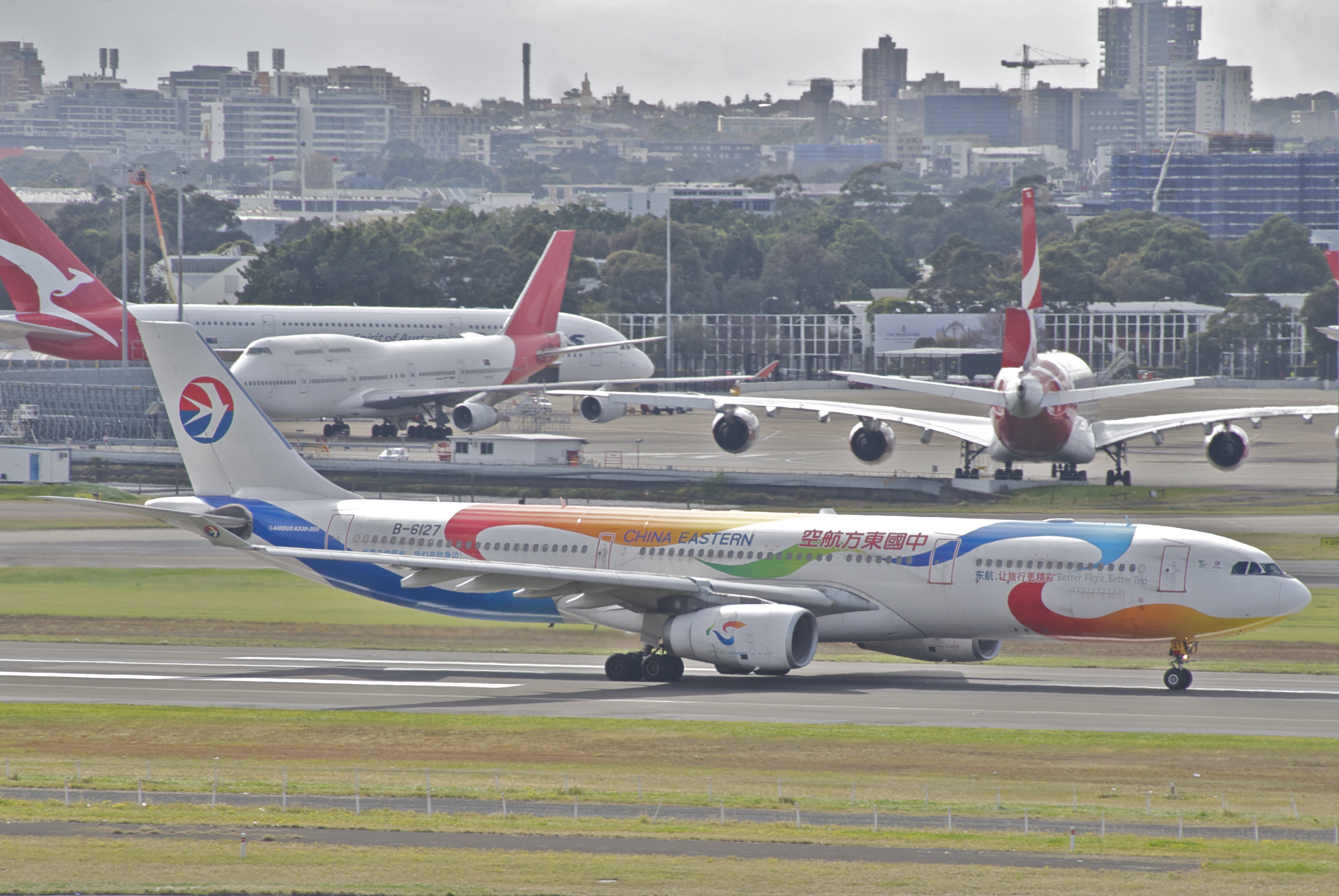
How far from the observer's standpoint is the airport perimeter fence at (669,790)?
92.4ft

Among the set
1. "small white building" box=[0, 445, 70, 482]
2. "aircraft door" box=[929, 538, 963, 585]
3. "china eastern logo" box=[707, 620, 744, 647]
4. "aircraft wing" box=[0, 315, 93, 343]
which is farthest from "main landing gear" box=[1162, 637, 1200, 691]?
"aircraft wing" box=[0, 315, 93, 343]

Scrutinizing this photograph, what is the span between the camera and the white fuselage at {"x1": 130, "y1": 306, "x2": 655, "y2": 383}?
404 feet

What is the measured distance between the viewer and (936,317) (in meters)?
179

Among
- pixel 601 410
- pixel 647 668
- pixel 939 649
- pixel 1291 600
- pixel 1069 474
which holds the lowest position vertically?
pixel 647 668

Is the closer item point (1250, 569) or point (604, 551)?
point (1250, 569)

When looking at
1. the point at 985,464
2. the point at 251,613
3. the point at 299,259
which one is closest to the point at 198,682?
the point at 251,613

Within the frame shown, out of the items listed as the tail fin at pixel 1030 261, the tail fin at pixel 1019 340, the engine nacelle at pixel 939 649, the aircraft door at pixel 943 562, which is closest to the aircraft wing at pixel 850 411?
the tail fin at pixel 1019 340

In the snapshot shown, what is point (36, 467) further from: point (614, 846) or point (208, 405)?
point (614, 846)

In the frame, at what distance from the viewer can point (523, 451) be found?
3469 inches

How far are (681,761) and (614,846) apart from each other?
7.60 metres

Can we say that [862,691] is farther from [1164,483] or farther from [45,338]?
[45,338]

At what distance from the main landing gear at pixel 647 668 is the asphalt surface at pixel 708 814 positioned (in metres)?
14.7

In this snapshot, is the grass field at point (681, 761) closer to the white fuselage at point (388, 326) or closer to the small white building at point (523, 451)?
the small white building at point (523, 451)

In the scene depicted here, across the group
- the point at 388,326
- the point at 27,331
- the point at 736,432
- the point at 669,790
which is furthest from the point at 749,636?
the point at 388,326
